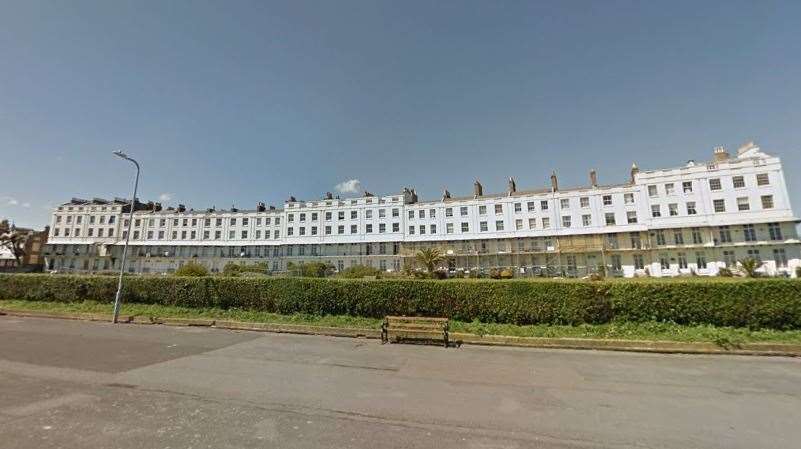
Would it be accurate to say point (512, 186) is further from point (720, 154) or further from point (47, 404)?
point (47, 404)

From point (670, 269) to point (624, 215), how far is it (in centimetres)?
931

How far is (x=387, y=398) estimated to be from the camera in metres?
7.28

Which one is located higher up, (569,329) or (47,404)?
(569,329)

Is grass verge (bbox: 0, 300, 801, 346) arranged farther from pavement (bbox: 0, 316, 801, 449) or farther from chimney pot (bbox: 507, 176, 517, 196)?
chimney pot (bbox: 507, 176, 517, 196)

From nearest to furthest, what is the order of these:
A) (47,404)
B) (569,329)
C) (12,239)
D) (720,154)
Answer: (47,404) → (569,329) → (720,154) → (12,239)

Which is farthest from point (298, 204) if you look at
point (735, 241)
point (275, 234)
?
point (735, 241)

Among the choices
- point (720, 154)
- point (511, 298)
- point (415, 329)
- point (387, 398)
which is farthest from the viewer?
point (720, 154)

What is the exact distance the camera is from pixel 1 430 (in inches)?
216

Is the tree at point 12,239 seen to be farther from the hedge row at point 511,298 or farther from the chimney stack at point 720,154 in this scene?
the chimney stack at point 720,154

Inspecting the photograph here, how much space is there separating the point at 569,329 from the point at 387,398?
356 inches

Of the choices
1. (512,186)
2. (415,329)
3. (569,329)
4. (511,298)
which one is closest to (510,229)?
(512,186)

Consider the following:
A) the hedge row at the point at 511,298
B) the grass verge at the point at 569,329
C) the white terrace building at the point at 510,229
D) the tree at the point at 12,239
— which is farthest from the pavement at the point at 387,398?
the tree at the point at 12,239

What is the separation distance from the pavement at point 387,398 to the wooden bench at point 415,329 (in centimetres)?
98

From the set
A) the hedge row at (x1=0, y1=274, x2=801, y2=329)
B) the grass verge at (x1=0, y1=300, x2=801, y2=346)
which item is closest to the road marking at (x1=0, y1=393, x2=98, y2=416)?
the grass verge at (x1=0, y1=300, x2=801, y2=346)
